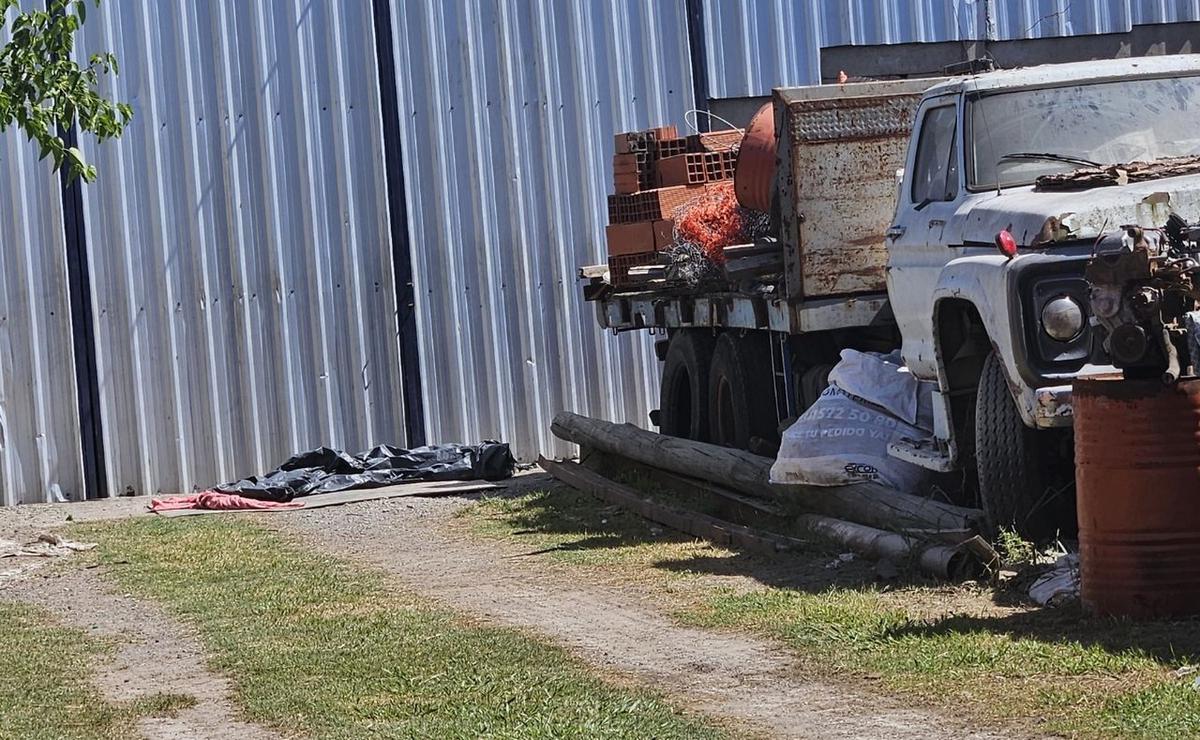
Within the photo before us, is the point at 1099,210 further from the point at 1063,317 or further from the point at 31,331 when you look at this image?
the point at 31,331

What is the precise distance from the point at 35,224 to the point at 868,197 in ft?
26.3

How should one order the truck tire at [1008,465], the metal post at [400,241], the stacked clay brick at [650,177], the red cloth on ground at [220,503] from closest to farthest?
the truck tire at [1008,465] < the stacked clay brick at [650,177] < the red cloth on ground at [220,503] < the metal post at [400,241]

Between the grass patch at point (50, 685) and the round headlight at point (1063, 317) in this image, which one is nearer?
the grass patch at point (50, 685)

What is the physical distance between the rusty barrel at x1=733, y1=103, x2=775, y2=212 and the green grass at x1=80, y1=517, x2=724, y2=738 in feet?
11.6

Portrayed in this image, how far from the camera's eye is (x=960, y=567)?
8430 millimetres

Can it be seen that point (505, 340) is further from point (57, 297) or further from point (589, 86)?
point (57, 297)

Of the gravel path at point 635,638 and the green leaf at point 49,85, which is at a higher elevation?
the green leaf at point 49,85

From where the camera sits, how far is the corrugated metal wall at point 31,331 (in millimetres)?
16219

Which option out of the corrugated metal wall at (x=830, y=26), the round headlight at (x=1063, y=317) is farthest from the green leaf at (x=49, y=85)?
the corrugated metal wall at (x=830, y=26)

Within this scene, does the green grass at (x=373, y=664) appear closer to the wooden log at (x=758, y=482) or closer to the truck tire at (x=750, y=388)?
the wooden log at (x=758, y=482)

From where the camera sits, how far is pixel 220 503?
15.1 meters

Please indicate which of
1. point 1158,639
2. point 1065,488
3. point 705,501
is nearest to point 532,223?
point 705,501

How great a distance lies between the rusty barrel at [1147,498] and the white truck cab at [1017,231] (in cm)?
55

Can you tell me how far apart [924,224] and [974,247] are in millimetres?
739
